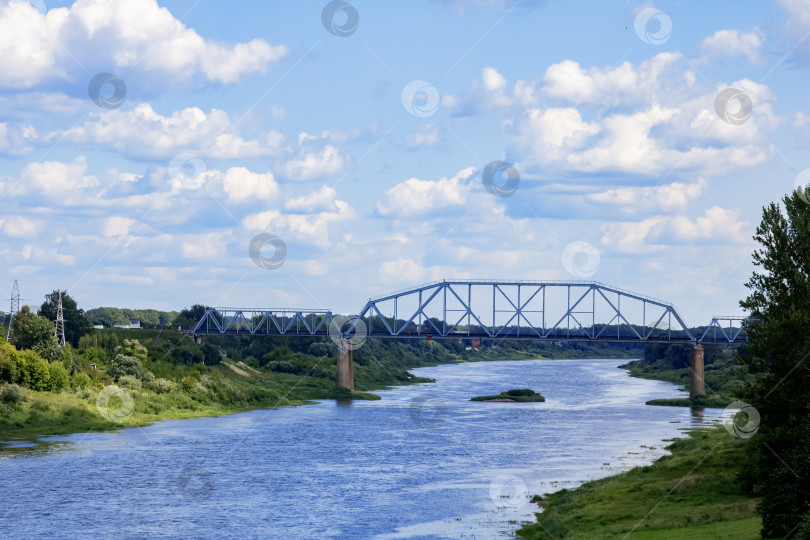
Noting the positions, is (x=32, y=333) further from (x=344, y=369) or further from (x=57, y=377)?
(x=344, y=369)

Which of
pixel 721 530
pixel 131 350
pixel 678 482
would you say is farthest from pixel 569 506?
pixel 131 350

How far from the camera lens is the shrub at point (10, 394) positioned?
82.3m

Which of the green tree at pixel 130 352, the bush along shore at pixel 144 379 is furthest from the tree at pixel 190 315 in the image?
the green tree at pixel 130 352

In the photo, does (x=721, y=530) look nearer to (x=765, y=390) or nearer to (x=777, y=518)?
(x=777, y=518)

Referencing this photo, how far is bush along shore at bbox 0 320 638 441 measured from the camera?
84881 millimetres

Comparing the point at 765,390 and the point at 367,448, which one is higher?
the point at 765,390

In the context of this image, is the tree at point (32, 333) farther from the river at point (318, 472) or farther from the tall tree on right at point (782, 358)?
the tall tree on right at point (782, 358)

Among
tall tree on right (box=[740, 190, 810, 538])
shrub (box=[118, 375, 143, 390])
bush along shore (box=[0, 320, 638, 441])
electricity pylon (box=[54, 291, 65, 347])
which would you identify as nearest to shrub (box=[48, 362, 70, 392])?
bush along shore (box=[0, 320, 638, 441])

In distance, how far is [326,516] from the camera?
1919 inches

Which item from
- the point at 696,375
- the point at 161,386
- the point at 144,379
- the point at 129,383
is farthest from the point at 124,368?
the point at 696,375

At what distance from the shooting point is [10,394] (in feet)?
271

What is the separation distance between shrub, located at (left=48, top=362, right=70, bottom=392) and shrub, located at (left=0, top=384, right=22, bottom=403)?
5.82 m

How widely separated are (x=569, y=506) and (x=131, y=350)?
79.0 meters

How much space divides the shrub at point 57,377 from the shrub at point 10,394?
5818mm
